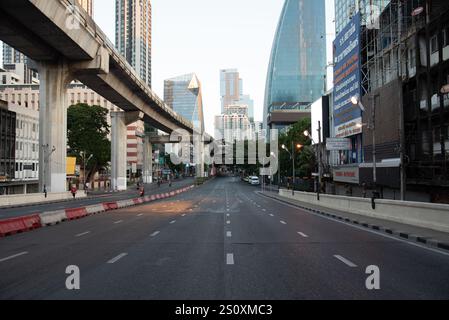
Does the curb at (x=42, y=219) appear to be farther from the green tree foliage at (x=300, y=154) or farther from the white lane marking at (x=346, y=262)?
the green tree foliage at (x=300, y=154)

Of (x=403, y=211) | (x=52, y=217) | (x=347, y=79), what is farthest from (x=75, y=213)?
(x=347, y=79)

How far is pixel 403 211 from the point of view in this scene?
2036 centimetres

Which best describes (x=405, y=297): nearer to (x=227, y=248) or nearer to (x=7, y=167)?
(x=227, y=248)

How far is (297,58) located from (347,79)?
14172cm

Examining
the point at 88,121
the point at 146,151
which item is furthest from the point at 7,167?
the point at 146,151

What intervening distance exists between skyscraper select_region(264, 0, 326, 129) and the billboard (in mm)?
122355

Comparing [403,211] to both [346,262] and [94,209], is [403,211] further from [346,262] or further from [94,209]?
[94,209]

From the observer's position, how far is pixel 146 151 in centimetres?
11844

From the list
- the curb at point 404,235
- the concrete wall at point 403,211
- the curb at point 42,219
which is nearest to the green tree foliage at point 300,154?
the concrete wall at point 403,211

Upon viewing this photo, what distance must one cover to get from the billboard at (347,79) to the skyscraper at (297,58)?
122355mm

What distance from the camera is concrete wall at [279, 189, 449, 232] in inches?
659

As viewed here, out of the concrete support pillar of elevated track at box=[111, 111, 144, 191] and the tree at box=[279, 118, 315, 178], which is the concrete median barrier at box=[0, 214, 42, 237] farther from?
the tree at box=[279, 118, 315, 178]

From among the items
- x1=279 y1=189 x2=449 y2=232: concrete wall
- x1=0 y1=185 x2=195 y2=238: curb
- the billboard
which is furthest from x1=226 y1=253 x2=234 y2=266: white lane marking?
the billboard
